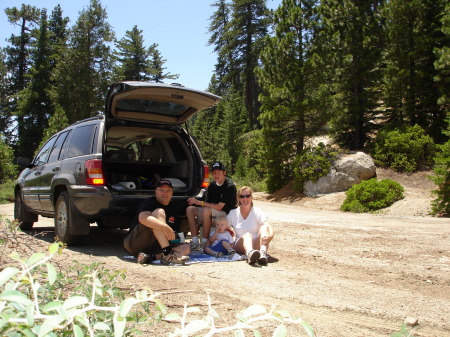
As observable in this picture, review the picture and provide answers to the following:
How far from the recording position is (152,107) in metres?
6.35

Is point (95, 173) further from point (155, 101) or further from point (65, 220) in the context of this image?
point (155, 101)

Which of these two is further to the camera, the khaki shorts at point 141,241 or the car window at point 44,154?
the car window at point 44,154

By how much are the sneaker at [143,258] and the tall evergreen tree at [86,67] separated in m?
32.5

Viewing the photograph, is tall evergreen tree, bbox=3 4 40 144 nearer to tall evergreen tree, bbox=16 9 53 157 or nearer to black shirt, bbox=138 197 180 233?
tall evergreen tree, bbox=16 9 53 157

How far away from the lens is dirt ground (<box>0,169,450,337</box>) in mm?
3205

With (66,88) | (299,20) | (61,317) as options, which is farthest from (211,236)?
(66,88)

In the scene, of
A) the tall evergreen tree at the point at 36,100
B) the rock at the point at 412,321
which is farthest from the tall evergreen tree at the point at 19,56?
the rock at the point at 412,321

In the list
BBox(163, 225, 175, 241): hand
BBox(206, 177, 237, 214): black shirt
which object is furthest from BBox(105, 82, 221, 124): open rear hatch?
BBox(163, 225, 175, 241): hand

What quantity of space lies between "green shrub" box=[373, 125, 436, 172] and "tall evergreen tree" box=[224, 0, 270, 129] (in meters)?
25.1

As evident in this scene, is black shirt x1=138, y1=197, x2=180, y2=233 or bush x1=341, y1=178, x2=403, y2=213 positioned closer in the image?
black shirt x1=138, y1=197, x2=180, y2=233

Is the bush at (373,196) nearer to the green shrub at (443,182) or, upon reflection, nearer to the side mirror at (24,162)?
the green shrub at (443,182)

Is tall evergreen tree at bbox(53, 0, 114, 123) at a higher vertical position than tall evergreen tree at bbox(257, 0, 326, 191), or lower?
higher

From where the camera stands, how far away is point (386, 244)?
6.61 metres

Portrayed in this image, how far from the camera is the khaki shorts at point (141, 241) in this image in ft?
17.2
